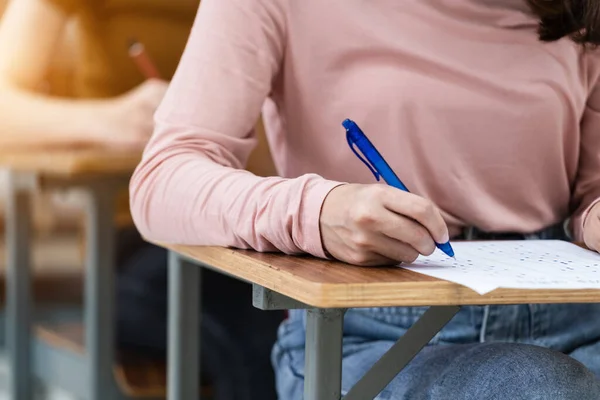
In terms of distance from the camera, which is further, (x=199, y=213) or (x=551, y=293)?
(x=199, y=213)

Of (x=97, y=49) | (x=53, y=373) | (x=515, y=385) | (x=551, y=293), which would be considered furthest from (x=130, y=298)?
(x=551, y=293)

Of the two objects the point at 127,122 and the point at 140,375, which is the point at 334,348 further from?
the point at 127,122

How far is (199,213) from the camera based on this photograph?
914 mm

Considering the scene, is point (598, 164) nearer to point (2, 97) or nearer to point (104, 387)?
point (104, 387)

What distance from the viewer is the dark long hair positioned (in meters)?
1.09

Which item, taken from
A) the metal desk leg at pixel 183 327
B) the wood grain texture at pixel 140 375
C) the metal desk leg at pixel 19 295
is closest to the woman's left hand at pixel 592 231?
the metal desk leg at pixel 183 327

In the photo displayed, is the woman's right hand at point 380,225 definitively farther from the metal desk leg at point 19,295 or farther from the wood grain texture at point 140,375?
the metal desk leg at point 19,295

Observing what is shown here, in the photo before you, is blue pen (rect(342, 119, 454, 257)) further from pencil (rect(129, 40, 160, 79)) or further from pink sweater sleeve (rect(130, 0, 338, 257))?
pencil (rect(129, 40, 160, 79))

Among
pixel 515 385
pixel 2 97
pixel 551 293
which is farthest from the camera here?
pixel 2 97

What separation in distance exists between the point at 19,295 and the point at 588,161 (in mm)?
1690

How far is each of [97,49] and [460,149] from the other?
1614mm

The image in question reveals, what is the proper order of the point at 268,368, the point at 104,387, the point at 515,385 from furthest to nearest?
the point at 104,387 < the point at 268,368 < the point at 515,385

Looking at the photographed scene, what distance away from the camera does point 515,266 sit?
2.68 feet

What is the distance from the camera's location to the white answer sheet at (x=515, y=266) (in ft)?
2.41
